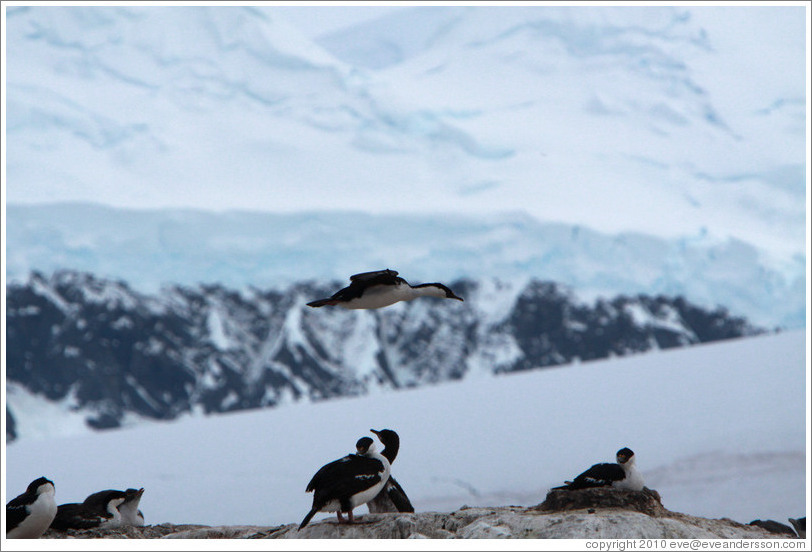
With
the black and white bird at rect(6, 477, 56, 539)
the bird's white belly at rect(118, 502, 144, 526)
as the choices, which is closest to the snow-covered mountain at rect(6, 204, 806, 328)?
the bird's white belly at rect(118, 502, 144, 526)

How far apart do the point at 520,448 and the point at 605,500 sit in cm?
2215

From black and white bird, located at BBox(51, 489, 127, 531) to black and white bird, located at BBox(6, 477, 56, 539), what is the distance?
78cm

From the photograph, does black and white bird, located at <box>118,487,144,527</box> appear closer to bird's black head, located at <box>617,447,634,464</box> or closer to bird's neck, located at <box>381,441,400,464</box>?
bird's neck, located at <box>381,441,400,464</box>

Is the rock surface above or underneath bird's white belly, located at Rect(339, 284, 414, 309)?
underneath

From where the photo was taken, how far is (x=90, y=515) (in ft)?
36.7

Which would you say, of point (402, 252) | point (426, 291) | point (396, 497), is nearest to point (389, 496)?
point (396, 497)

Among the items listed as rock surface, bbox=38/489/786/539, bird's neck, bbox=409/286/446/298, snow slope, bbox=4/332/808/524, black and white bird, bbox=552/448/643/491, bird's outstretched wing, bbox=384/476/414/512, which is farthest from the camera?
snow slope, bbox=4/332/808/524

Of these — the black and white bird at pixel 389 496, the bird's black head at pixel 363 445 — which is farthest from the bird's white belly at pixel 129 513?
the bird's black head at pixel 363 445

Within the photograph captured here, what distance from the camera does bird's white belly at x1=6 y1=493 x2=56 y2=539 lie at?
33.4ft

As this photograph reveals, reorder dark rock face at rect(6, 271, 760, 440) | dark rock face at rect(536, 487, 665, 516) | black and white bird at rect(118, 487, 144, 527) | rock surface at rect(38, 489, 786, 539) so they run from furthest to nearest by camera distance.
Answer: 1. dark rock face at rect(6, 271, 760, 440)
2. black and white bird at rect(118, 487, 144, 527)
3. dark rock face at rect(536, 487, 665, 516)
4. rock surface at rect(38, 489, 786, 539)

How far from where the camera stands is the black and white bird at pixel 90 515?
1116 centimetres

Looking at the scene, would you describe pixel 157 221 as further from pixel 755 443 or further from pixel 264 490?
pixel 755 443

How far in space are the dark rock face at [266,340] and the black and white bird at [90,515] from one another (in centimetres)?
8599

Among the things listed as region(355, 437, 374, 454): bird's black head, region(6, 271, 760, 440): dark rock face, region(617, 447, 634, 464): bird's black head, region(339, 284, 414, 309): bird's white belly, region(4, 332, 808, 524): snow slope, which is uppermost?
region(6, 271, 760, 440): dark rock face
